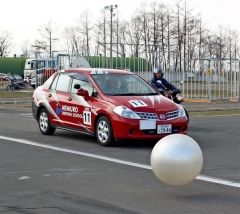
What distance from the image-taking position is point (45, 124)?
45.7ft

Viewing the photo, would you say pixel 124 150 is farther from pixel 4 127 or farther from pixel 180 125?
pixel 4 127

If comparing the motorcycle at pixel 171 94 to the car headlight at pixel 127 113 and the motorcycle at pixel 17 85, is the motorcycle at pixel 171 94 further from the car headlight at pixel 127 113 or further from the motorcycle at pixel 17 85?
the motorcycle at pixel 17 85

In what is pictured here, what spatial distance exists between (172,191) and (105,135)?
4.42m

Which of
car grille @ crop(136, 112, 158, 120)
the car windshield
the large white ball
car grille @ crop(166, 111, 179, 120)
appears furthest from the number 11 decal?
the large white ball

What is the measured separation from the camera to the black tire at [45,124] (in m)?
13.8

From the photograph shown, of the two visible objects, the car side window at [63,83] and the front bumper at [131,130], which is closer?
the front bumper at [131,130]

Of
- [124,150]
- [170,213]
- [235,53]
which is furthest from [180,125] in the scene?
[235,53]

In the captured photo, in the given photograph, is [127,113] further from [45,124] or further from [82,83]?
[45,124]

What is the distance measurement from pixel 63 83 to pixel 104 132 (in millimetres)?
2152

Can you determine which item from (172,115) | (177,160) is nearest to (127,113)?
(172,115)

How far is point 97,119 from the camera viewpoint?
12.1m

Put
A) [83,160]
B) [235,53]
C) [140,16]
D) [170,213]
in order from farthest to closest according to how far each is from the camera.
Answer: [235,53] < [140,16] < [83,160] < [170,213]

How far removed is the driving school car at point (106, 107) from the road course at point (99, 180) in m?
0.38

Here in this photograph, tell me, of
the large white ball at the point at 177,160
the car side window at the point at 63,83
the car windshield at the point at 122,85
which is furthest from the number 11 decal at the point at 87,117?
the large white ball at the point at 177,160
